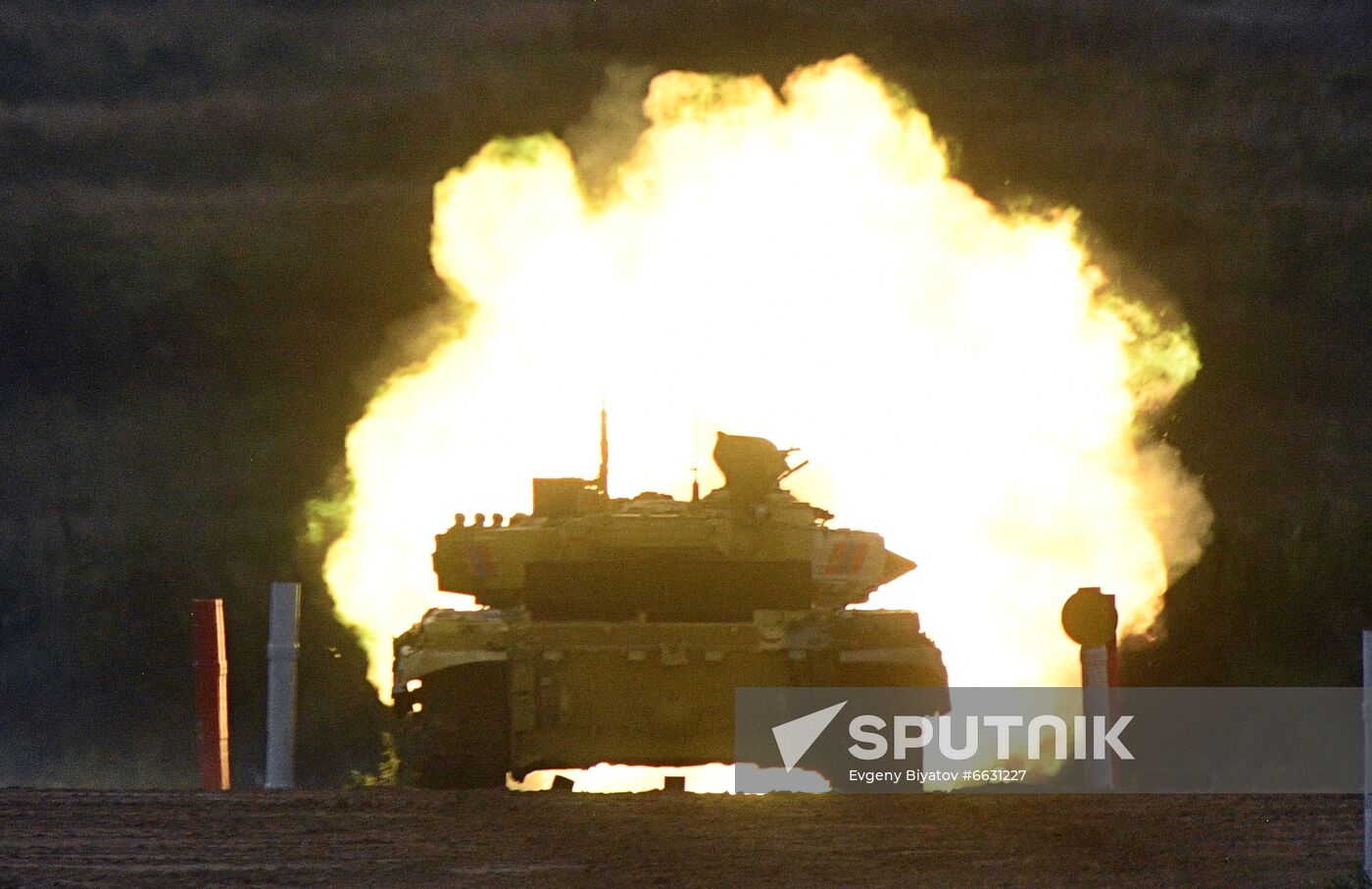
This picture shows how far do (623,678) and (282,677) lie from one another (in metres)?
2.47

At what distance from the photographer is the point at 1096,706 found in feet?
51.5

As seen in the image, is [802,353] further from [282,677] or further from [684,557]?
[282,677]

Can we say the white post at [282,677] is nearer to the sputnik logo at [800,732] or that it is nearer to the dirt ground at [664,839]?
the dirt ground at [664,839]

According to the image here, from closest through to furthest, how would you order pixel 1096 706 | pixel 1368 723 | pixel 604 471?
pixel 1368 723
pixel 1096 706
pixel 604 471

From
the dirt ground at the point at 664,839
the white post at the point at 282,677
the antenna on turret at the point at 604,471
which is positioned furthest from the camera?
the antenna on turret at the point at 604,471

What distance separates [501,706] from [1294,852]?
598cm

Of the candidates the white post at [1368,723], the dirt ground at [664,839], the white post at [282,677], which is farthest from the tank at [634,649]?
the white post at [1368,723]

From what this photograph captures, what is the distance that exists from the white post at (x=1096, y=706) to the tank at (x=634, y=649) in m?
1.30

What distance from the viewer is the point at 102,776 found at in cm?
2108

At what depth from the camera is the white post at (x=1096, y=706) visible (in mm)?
15633

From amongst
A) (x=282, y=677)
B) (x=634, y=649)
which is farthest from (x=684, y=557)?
(x=282, y=677)

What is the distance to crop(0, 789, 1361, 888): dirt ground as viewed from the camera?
470 inches

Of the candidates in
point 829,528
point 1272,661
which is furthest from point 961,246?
point 829,528

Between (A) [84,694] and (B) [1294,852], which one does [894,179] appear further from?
(B) [1294,852]
